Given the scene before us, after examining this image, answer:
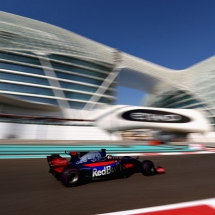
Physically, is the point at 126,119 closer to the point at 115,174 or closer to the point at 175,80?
the point at 115,174

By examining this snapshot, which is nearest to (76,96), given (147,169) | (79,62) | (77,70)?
(77,70)

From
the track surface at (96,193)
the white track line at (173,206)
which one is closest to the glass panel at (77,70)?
the track surface at (96,193)

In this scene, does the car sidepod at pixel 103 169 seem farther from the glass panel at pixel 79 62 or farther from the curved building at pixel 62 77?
the glass panel at pixel 79 62

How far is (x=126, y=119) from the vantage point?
2477cm

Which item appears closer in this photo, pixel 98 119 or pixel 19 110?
pixel 98 119

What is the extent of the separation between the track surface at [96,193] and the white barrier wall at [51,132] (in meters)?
21.2

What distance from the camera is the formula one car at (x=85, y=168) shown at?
4672mm

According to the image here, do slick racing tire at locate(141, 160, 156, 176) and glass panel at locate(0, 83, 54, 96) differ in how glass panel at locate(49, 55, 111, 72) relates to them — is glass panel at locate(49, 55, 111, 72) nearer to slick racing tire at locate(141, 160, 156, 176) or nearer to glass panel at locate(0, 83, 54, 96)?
glass panel at locate(0, 83, 54, 96)

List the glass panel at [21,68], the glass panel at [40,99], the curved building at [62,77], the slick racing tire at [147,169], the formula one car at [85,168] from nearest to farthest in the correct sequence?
1. the formula one car at [85,168]
2. the slick racing tire at [147,169]
3. the glass panel at [40,99]
4. the glass panel at [21,68]
5. the curved building at [62,77]

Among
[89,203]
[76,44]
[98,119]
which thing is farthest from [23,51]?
[89,203]

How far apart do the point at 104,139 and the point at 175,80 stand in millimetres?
32585

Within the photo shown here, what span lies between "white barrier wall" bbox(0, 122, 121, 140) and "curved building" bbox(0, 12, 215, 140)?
137cm

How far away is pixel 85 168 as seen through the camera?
489 centimetres

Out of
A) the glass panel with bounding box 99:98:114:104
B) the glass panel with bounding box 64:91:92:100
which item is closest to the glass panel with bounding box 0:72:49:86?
the glass panel with bounding box 64:91:92:100
